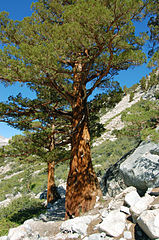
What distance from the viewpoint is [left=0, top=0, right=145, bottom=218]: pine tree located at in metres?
4.21

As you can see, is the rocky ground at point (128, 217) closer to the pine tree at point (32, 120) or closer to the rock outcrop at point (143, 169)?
the rock outcrop at point (143, 169)

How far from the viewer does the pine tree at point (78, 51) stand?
421cm

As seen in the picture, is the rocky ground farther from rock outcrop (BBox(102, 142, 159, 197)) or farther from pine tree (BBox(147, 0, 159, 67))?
pine tree (BBox(147, 0, 159, 67))

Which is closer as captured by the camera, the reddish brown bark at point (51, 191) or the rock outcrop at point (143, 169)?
the rock outcrop at point (143, 169)

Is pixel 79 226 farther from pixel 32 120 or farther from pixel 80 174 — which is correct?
pixel 32 120

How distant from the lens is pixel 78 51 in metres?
4.88

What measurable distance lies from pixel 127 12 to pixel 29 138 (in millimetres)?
6935

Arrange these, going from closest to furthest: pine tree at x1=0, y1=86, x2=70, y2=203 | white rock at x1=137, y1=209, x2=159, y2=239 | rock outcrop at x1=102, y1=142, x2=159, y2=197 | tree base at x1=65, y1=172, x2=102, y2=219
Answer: white rock at x1=137, y1=209, x2=159, y2=239 < rock outcrop at x1=102, y1=142, x2=159, y2=197 < tree base at x1=65, y1=172, x2=102, y2=219 < pine tree at x1=0, y1=86, x2=70, y2=203

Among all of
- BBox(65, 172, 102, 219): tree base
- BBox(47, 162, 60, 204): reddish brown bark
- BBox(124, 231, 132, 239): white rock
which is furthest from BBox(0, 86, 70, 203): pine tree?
BBox(124, 231, 132, 239): white rock

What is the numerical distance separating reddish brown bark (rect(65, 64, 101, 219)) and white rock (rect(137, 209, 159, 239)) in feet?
10.1

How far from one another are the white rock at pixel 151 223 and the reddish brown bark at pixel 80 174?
3085 mm

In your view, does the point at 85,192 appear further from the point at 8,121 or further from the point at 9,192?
the point at 9,192

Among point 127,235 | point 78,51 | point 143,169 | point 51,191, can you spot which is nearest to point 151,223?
point 127,235

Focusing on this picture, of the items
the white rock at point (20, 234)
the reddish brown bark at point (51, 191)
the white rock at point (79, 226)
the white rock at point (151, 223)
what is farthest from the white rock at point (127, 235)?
the reddish brown bark at point (51, 191)
